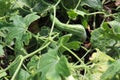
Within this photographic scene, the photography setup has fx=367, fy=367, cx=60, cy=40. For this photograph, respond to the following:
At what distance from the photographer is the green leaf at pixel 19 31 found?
134 centimetres

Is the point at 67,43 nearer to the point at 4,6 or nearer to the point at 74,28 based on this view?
the point at 74,28

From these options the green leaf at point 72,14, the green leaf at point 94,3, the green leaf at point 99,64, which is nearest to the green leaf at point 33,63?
the green leaf at point 99,64

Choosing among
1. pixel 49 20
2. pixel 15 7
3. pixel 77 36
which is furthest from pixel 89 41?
pixel 15 7

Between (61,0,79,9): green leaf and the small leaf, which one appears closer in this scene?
the small leaf

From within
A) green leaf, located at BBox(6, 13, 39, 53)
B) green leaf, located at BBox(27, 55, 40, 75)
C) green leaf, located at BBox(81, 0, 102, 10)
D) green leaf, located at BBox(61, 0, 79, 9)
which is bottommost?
green leaf, located at BBox(27, 55, 40, 75)

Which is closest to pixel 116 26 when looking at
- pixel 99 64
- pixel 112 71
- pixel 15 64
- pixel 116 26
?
pixel 116 26

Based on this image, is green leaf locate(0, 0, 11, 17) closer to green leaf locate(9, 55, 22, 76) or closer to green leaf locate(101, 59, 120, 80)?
green leaf locate(9, 55, 22, 76)

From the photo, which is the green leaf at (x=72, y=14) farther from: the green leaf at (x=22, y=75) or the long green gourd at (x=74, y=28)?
the green leaf at (x=22, y=75)

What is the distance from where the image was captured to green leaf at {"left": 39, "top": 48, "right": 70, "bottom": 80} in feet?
3.49

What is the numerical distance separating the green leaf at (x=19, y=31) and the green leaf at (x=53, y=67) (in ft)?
0.69

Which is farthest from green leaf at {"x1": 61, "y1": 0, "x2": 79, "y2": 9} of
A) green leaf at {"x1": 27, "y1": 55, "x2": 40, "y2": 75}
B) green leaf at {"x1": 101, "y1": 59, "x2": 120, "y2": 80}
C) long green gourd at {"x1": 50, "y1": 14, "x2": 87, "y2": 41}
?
green leaf at {"x1": 101, "y1": 59, "x2": 120, "y2": 80}

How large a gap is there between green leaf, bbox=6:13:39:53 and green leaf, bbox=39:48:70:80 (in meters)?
0.21

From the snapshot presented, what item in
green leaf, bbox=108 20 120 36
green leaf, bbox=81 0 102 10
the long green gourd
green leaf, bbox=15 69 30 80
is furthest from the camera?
green leaf, bbox=81 0 102 10

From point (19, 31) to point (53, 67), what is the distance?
317 mm
